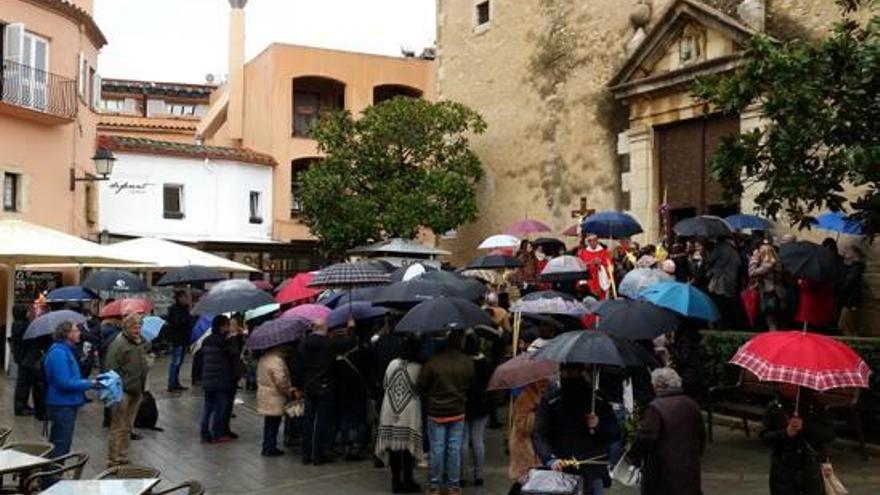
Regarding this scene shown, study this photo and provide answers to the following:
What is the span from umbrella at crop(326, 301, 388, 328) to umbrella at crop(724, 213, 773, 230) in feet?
18.2

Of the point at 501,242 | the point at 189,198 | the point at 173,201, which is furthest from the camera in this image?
the point at 189,198

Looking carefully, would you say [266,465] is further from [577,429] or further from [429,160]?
[429,160]

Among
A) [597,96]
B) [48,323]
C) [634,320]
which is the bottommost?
[48,323]

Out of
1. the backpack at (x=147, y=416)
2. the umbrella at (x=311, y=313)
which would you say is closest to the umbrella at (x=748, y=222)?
the umbrella at (x=311, y=313)

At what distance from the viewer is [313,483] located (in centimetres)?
1011

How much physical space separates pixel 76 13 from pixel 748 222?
1848cm

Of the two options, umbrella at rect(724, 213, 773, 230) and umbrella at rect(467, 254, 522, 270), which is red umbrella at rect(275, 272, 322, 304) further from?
umbrella at rect(724, 213, 773, 230)

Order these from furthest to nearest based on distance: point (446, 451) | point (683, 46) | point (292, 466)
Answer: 1. point (683, 46)
2. point (292, 466)
3. point (446, 451)

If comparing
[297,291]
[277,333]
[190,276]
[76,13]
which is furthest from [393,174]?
[277,333]

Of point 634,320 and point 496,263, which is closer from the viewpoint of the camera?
point 634,320

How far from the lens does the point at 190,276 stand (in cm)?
1819

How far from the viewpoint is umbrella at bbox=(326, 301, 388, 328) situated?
1131cm

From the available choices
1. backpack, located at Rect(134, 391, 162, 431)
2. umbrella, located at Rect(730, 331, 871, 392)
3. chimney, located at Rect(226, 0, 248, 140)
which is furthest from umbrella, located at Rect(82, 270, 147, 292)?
chimney, located at Rect(226, 0, 248, 140)

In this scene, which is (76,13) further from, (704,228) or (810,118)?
(810,118)
